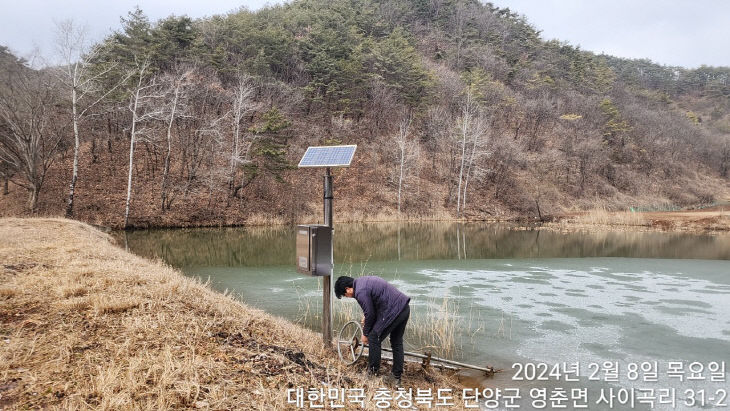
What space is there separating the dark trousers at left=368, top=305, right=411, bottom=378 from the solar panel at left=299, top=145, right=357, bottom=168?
1.92 meters

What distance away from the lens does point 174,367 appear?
3828mm

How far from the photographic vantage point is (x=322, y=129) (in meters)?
38.4

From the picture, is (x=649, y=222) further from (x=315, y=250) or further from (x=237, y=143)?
(x=315, y=250)

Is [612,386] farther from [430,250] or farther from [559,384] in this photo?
[430,250]

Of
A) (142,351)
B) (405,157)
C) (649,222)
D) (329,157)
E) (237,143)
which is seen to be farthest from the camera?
(405,157)

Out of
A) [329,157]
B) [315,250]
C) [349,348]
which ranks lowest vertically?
[349,348]

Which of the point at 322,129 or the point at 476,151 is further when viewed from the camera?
the point at 322,129

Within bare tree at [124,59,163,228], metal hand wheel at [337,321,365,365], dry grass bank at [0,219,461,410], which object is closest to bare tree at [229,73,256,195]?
bare tree at [124,59,163,228]

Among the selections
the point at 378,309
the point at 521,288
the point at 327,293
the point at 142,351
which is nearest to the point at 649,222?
the point at 521,288

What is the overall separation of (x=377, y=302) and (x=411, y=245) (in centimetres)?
1585

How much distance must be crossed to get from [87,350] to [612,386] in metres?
6.01

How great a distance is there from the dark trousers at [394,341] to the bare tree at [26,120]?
2328 cm

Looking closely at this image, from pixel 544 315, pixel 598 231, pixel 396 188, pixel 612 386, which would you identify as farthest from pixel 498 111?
pixel 612 386

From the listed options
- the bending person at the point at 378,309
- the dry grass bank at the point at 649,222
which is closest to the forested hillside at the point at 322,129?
the dry grass bank at the point at 649,222
